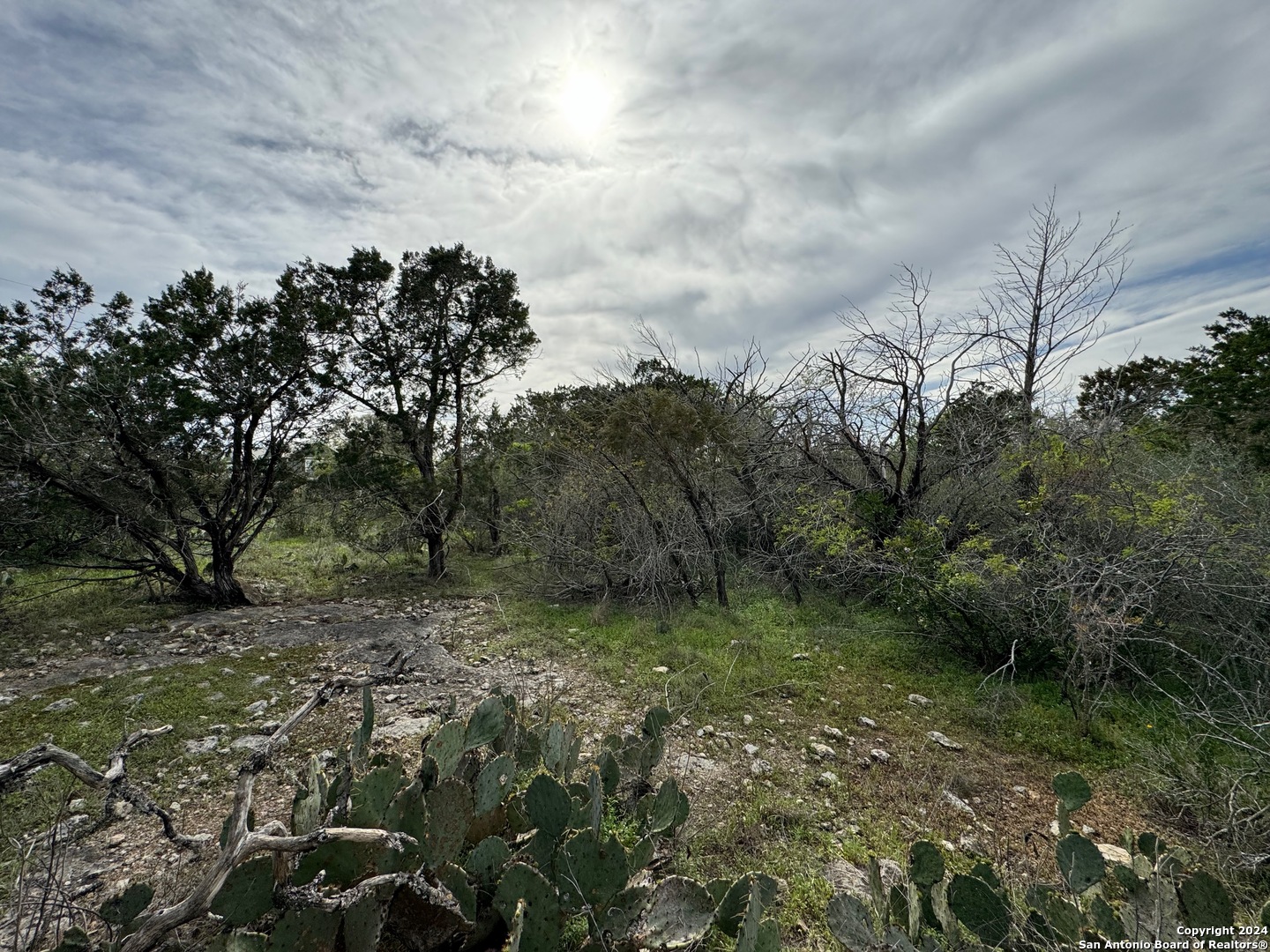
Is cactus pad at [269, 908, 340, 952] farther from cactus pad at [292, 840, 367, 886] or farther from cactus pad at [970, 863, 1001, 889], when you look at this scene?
cactus pad at [970, 863, 1001, 889]

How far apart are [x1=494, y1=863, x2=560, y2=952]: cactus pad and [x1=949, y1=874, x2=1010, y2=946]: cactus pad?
1.24 metres

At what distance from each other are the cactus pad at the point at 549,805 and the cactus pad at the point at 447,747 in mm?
485

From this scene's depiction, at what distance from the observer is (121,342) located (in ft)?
20.4

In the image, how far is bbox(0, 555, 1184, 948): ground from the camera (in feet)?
8.57

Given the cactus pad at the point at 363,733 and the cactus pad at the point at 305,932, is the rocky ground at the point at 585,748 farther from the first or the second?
the cactus pad at the point at 305,932

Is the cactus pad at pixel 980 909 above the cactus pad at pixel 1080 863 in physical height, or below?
below

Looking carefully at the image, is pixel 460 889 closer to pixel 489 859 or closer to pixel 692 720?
pixel 489 859

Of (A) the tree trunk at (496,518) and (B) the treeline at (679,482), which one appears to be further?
(A) the tree trunk at (496,518)

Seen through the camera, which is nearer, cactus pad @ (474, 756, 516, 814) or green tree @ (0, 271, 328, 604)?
cactus pad @ (474, 756, 516, 814)

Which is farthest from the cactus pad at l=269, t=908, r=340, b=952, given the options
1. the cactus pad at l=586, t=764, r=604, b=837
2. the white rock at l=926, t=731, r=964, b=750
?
the white rock at l=926, t=731, r=964, b=750

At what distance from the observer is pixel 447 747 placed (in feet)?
6.83

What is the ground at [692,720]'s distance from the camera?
2613 mm

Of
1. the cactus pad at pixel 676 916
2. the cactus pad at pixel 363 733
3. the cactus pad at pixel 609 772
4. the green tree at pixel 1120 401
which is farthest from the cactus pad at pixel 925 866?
the green tree at pixel 1120 401

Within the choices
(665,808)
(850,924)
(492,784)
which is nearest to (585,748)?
(665,808)
